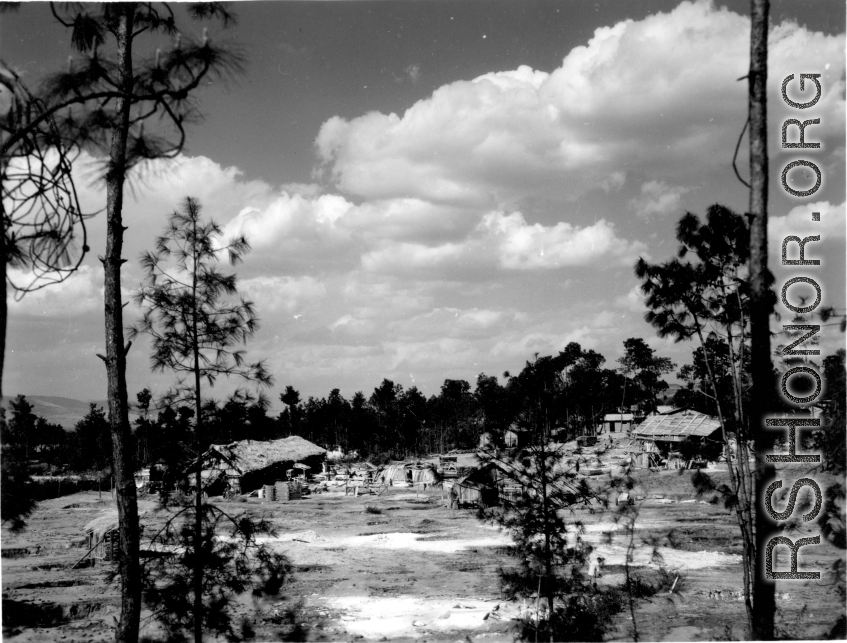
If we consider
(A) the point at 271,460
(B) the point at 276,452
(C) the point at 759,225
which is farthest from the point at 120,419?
(B) the point at 276,452

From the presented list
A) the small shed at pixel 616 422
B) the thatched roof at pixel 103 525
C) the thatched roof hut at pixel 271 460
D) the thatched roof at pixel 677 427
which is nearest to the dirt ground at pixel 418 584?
the thatched roof at pixel 103 525

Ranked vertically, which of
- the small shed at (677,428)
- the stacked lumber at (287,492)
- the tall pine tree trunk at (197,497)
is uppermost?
the tall pine tree trunk at (197,497)

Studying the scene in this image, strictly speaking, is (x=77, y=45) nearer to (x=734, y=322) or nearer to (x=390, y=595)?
(x=734, y=322)

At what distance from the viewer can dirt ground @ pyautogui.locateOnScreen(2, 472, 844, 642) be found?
14.1 meters

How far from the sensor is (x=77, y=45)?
6730 mm

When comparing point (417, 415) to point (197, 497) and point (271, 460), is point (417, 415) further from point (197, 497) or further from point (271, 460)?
point (197, 497)

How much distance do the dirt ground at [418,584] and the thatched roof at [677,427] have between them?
15841mm

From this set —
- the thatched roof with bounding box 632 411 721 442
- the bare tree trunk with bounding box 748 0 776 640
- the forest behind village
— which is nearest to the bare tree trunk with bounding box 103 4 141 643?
the forest behind village

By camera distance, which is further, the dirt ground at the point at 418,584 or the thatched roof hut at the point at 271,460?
the thatched roof hut at the point at 271,460

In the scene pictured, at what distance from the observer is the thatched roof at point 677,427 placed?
4740 cm

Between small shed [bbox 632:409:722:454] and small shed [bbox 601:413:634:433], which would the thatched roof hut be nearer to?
small shed [bbox 632:409:722:454]

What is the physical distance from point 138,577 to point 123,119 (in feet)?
17.0

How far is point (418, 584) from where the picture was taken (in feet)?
61.3

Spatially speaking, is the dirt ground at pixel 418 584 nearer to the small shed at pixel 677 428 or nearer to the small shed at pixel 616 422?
the small shed at pixel 677 428
